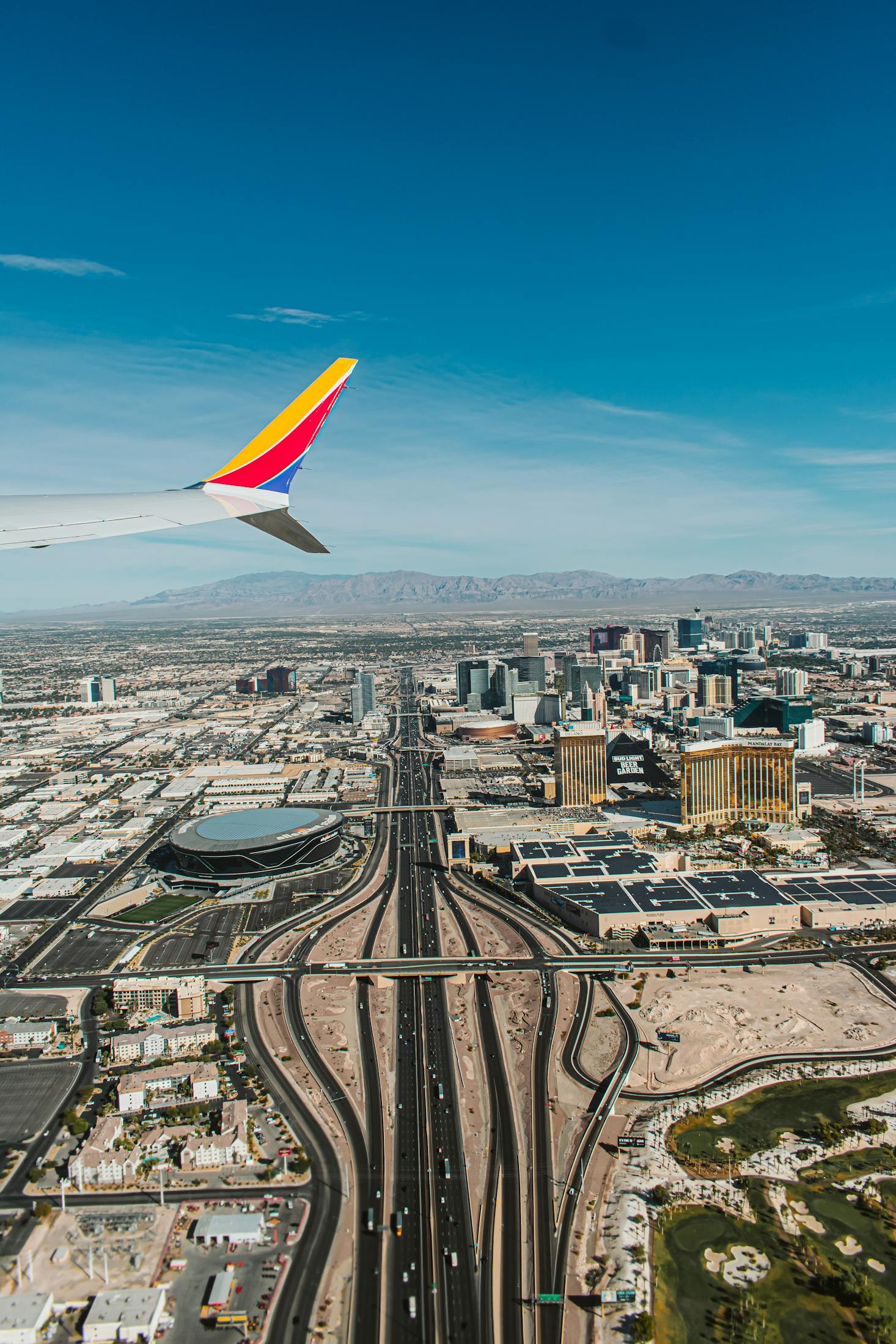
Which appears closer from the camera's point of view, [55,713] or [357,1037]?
[357,1037]

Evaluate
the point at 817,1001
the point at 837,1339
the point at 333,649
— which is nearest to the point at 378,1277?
the point at 837,1339

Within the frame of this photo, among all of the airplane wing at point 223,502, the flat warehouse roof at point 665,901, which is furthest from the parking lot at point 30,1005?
the airplane wing at point 223,502

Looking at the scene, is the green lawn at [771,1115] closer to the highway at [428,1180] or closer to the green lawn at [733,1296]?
the green lawn at [733,1296]

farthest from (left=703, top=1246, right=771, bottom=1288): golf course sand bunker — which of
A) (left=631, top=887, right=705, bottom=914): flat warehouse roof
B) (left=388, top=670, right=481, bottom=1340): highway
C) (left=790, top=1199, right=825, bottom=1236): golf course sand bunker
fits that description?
(left=631, top=887, right=705, bottom=914): flat warehouse roof

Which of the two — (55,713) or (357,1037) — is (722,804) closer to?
(357,1037)

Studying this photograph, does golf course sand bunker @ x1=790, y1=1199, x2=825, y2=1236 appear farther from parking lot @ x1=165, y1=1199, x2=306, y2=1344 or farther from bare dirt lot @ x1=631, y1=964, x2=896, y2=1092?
parking lot @ x1=165, y1=1199, x2=306, y2=1344

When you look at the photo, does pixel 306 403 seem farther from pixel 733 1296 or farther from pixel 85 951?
pixel 85 951

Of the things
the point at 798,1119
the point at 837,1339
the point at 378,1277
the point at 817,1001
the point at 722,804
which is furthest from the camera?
the point at 722,804
